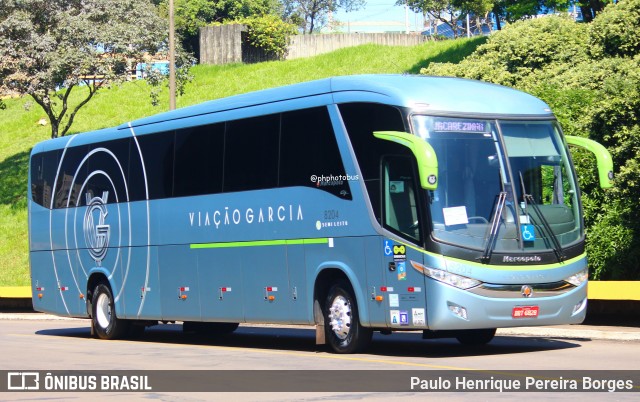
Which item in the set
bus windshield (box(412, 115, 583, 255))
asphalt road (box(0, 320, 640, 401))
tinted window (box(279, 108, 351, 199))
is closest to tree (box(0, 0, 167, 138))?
asphalt road (box(0, 320, 640, 401))

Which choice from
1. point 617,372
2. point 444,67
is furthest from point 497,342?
point 444,67

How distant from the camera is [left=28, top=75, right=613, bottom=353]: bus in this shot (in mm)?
15094

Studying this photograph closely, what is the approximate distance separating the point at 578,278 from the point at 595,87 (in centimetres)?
1291

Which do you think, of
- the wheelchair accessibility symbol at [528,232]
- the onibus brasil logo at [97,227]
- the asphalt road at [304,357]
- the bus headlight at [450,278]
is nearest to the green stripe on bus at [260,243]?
the asphalt road at [304,357]

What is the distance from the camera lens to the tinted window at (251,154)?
18062mm

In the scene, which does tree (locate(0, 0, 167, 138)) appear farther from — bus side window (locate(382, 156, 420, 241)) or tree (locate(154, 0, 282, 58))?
bus side window (locate(382, 156, 420, 241))

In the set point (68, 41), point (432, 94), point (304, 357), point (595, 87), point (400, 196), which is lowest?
point (304, 357)

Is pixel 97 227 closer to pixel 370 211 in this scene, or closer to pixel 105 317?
pixel 105 317

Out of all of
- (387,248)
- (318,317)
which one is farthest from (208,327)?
(387,248)

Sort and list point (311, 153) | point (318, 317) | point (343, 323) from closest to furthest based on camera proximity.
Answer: point (343, 323) → point (311, 153) → point (318, 317)

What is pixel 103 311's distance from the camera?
2336 centimetres

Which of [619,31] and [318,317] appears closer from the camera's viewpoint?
[318,317]

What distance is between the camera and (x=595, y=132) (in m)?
23.5

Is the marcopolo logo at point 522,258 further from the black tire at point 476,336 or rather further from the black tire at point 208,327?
the black tire at point 208,327
